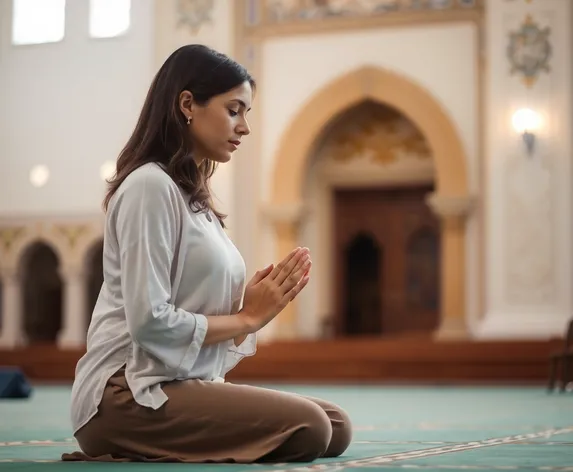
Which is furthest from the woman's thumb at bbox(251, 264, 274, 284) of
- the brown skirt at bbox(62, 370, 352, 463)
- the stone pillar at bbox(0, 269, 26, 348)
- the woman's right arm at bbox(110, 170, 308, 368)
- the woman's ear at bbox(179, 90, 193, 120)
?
the stone pillar at bbox(0, 269, 26, 348)

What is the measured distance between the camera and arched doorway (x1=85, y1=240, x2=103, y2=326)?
17047mm

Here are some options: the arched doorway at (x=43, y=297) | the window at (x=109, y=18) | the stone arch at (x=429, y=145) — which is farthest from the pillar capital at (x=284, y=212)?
the arched doorway at (x=43, y=297)

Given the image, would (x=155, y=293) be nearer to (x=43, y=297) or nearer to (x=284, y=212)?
(x=284, y=212)

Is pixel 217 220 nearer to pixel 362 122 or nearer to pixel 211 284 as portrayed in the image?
pixel 211 284

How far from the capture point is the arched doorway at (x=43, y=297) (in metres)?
18.4

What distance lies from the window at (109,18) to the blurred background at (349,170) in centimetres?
3

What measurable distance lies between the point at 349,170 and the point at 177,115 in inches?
526

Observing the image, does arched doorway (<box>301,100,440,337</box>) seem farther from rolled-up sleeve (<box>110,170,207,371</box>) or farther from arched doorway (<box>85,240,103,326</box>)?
rolled-up sleeve (<box>110,170,207,371</box>)

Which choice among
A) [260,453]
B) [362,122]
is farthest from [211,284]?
[362,122]

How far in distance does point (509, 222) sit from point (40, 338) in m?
7.95

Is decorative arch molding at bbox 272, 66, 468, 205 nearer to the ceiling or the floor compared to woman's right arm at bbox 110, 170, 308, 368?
nearer to the ceiling

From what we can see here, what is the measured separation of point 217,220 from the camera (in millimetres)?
3562

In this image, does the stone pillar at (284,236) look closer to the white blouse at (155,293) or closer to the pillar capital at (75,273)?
the pillar capital at (75,273)

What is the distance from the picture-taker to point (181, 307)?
3.31m
